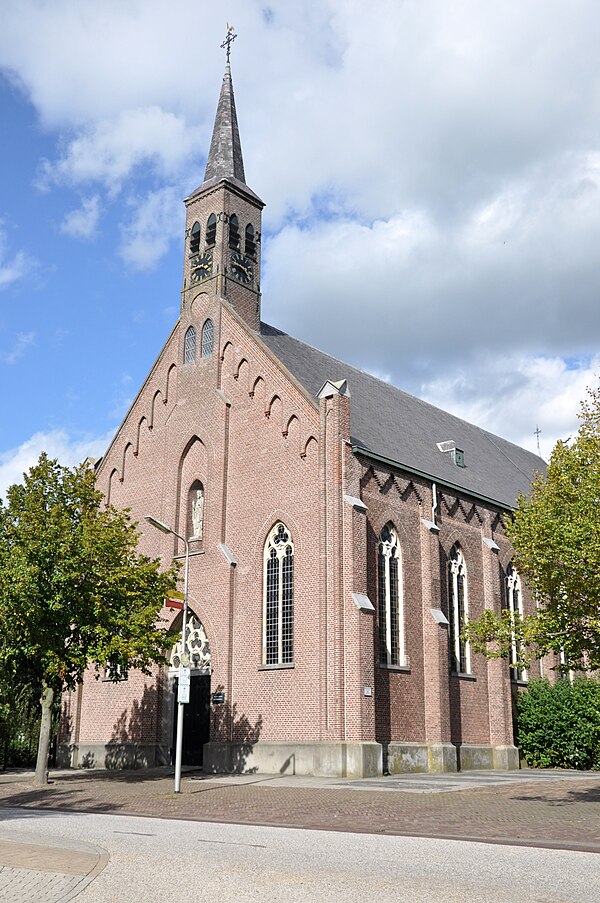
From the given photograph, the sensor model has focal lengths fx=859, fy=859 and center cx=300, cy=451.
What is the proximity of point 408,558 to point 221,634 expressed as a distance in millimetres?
6888

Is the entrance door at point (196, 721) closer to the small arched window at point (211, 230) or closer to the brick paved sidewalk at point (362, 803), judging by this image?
the brick paved sidewalk at point (362, 803)

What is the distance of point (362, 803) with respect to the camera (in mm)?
17844

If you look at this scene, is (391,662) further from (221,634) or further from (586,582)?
(586,582)

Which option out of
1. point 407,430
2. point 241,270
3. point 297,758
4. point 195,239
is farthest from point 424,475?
point 195,239

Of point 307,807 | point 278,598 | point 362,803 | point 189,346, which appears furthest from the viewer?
point 189,346

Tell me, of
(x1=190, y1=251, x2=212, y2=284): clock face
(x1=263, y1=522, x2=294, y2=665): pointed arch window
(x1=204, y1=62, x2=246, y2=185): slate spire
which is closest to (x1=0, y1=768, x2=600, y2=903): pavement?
(x1=263, y1=522, x2=294, y2=665): pointed arch window

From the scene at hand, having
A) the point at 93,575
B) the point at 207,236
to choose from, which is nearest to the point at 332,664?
the point at 93,575

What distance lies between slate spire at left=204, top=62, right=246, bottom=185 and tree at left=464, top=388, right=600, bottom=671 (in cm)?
2136

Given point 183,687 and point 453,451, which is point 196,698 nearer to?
point 183,687

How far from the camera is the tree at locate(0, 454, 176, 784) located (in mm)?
22906

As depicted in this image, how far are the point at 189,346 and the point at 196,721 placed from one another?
1411 centimetres

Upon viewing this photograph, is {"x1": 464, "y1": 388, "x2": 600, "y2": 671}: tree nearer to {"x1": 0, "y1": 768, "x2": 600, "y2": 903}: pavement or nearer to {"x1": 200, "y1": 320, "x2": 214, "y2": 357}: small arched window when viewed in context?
{"x1": 0, "y1": 768, "x2": 600, "y2": 903}: pavement

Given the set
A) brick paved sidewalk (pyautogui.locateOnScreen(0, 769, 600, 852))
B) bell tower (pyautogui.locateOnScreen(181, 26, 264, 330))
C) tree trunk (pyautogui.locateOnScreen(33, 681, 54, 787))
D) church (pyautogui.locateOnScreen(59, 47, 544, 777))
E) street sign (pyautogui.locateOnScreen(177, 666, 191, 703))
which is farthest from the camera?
bell tower (pyautogui.locateOnScreen(181, 26, 264, 330))

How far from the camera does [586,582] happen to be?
1689 cm
